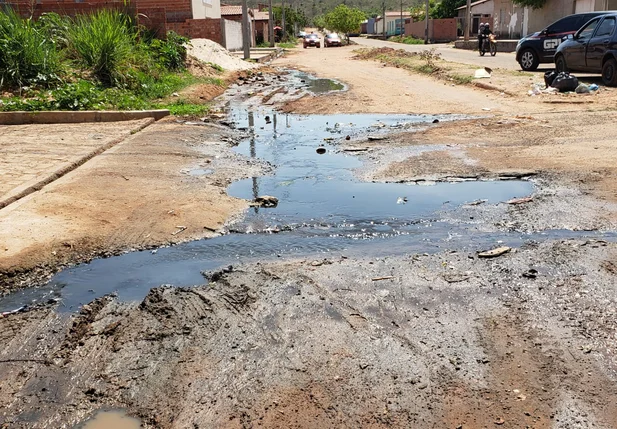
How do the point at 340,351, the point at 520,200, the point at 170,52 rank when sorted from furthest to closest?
1. the point at 170,52
2. the point at 520,200
3. the point at 340,351

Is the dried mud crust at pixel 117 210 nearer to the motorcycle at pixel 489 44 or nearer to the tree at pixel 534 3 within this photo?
the motorcycle at pixel 489 44

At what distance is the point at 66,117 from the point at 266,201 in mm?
6854

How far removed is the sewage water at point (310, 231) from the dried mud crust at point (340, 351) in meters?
0.34

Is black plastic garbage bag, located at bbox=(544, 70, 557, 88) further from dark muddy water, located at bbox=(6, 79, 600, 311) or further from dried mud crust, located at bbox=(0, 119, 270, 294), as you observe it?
dried mud crust, located at bbox=(0, 119, 270, 294)

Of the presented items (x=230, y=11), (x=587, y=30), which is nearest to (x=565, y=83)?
(x=587, y=30)

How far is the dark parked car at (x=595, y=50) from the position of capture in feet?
45.1

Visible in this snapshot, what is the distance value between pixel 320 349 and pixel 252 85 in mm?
17671

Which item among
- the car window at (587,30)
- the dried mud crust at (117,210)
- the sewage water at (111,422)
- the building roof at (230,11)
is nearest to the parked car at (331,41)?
the building roof at (230,11)

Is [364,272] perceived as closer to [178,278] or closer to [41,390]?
[178,278]

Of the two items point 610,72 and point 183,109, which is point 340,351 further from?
point 610,72

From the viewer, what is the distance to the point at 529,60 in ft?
60.7

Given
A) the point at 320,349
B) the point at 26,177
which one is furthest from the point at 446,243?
the point at 26,177

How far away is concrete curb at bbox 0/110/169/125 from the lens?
10953 mm

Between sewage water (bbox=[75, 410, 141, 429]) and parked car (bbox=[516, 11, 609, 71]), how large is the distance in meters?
18.1
